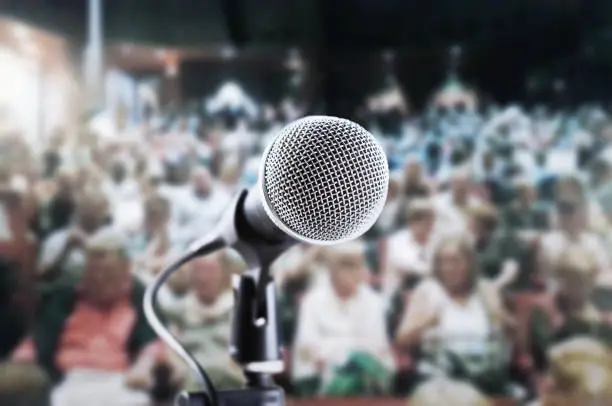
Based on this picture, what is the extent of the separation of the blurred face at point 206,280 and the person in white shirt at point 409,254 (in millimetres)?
338

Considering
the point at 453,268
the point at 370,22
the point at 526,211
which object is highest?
the point at 370,22

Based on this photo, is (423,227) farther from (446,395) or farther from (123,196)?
(123,196)

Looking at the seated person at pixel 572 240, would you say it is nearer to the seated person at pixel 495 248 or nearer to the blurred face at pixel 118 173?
the seated person at pixel 495 248

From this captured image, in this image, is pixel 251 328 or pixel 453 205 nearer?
pixel 251 328

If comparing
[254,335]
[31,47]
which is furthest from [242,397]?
[31,47]

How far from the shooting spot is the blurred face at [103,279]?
5.32ft

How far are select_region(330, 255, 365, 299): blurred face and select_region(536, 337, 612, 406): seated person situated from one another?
Result: 42 cm

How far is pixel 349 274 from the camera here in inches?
64.1

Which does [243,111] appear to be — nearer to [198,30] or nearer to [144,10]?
[198,30]

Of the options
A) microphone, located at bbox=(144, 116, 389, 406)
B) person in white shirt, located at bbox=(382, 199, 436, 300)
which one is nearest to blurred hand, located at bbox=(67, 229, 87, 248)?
person in white shirt, located at bbox=(382, 199, 436, 300)

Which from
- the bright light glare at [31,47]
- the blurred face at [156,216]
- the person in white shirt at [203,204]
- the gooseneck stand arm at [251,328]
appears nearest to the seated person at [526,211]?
the person in white shirt at [203,204]

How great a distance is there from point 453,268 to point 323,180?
0.93 m

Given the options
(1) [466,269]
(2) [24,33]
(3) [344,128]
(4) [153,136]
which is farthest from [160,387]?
(3) [344,128]

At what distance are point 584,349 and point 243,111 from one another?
85cm
